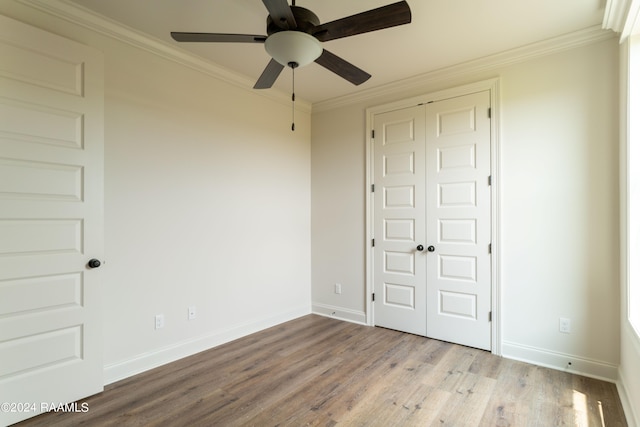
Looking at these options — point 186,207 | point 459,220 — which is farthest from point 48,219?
point 459,220

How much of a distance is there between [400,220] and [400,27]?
191 cm

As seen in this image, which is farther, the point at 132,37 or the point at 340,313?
the point at 340,313

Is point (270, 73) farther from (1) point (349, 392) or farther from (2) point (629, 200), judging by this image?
(2) point (629, 200)

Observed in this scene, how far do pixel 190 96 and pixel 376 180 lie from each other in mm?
2165

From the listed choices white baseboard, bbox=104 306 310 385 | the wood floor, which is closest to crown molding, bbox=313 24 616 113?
the wood floor

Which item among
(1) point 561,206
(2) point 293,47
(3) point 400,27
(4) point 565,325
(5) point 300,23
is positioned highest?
(3) point 400,27

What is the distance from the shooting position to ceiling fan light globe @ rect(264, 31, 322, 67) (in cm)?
168

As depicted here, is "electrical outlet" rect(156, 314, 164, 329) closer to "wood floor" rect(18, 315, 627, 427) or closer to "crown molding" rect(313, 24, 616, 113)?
"wood floor" rect(18, 315, 627, 427)

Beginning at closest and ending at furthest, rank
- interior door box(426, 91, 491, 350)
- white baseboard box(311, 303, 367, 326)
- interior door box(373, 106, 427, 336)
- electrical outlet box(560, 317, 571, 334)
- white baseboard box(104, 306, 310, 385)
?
white baseboard box(104, 306, 310, 385), electrical outlet box(560, 317, 571, 334), interior door box(426, 91, 491, 350), interior door box(373, 106, 427, 336), white baseboard box(311, 303, 367, 326)

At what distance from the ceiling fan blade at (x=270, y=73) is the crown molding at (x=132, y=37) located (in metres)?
1.05

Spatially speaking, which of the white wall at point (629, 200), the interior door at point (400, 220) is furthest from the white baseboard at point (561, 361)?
the interior door at point (400, 220)

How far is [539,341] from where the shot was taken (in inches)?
110

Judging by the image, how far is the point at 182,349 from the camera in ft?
9.61

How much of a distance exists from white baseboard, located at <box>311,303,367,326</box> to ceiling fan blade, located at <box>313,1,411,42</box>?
122 inches
